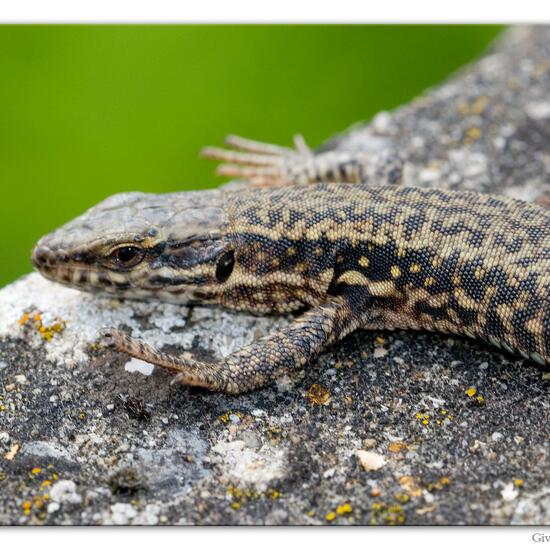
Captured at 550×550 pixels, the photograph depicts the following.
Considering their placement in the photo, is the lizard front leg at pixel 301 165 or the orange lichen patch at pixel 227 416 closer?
the orange lichen patch at pixel 227 416

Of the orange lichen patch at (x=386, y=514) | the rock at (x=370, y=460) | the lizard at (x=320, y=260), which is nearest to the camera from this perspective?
the orange lichen patch at (x=386, y=514)

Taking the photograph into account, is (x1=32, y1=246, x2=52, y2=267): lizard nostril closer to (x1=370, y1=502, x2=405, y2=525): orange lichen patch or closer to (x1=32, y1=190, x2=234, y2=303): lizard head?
(x1=32, y1=190, x2=234, y2=303): lizard head

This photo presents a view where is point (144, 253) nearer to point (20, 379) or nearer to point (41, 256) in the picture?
point (41, 256)

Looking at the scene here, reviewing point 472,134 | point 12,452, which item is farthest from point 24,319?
point 472,134

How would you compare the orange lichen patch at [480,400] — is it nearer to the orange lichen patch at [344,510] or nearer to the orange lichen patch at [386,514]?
the orange lichen patch at [386,514]

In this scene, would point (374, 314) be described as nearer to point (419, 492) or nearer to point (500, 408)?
point (500, 408)

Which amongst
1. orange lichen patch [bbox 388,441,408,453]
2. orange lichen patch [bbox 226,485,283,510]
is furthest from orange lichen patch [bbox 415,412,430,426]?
orange lichen patch [bbox 226,485,283,510]

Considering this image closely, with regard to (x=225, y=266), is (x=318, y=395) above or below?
below

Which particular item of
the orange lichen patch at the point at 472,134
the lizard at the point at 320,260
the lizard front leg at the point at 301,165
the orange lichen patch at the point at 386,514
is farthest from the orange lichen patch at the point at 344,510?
the orange lichen patch at the point at 472,134
